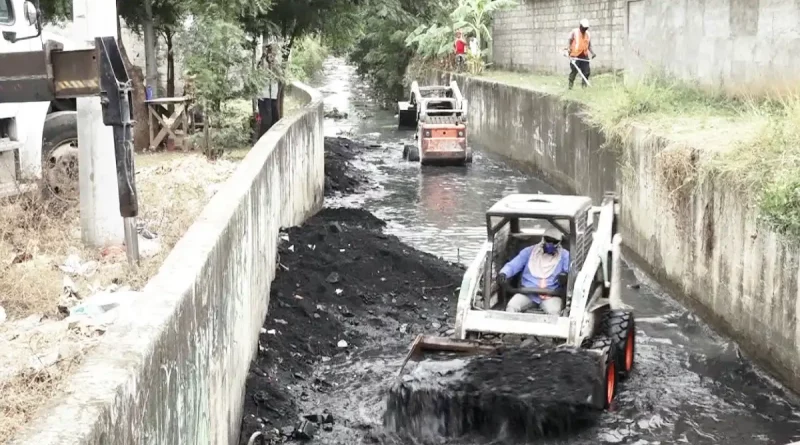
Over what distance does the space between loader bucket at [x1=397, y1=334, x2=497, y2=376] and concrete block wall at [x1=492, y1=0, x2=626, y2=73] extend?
616 inches

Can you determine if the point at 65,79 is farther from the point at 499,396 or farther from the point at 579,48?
the point at 579,48

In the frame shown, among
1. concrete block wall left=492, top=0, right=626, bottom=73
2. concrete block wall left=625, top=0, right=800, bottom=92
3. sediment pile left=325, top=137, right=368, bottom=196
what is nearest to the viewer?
concrete block wall left=625, top=0, right=800, bottom=92

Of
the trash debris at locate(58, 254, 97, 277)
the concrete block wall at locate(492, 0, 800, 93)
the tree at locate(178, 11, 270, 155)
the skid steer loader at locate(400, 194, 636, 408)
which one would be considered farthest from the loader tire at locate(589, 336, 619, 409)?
the tree at locate(178, 11, 270, 155)

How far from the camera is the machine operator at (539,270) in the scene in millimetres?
9172

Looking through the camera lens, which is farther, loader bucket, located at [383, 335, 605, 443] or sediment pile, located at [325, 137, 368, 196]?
sediment pile, located at [325, 137, 368, 196]

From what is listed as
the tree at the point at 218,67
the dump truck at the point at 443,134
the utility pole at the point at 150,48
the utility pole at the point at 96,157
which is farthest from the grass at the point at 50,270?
the dump truck at the point at 443,134

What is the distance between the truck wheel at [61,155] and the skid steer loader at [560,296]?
4560 mm

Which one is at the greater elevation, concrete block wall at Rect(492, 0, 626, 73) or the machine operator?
concrete block wall at Rect(492, 0, 626, 73)

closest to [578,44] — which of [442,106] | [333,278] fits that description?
[442,106]

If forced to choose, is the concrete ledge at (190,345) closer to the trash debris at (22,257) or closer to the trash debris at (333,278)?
the trash debris at (333,278)

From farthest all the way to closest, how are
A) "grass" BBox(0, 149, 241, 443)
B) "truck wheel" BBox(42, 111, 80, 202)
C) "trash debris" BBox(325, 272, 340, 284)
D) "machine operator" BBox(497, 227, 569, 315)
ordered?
"trash debris" BBox(325, 272, 340, 284), "truck wheel" BBox(42, 111, 80, 202), "machine operator" BBox(497, 227, 569, 315), "grass" BBox(0, 149, 241, 443)

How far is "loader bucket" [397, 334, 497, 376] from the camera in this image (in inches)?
336

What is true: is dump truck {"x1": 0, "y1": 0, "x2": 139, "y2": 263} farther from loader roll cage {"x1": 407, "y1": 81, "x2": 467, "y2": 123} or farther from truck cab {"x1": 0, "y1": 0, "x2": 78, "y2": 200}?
loader roll cage {"x1": 407, "y1": 81, "x2": 467, "y2": 123}

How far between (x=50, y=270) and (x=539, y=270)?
15.0ft
